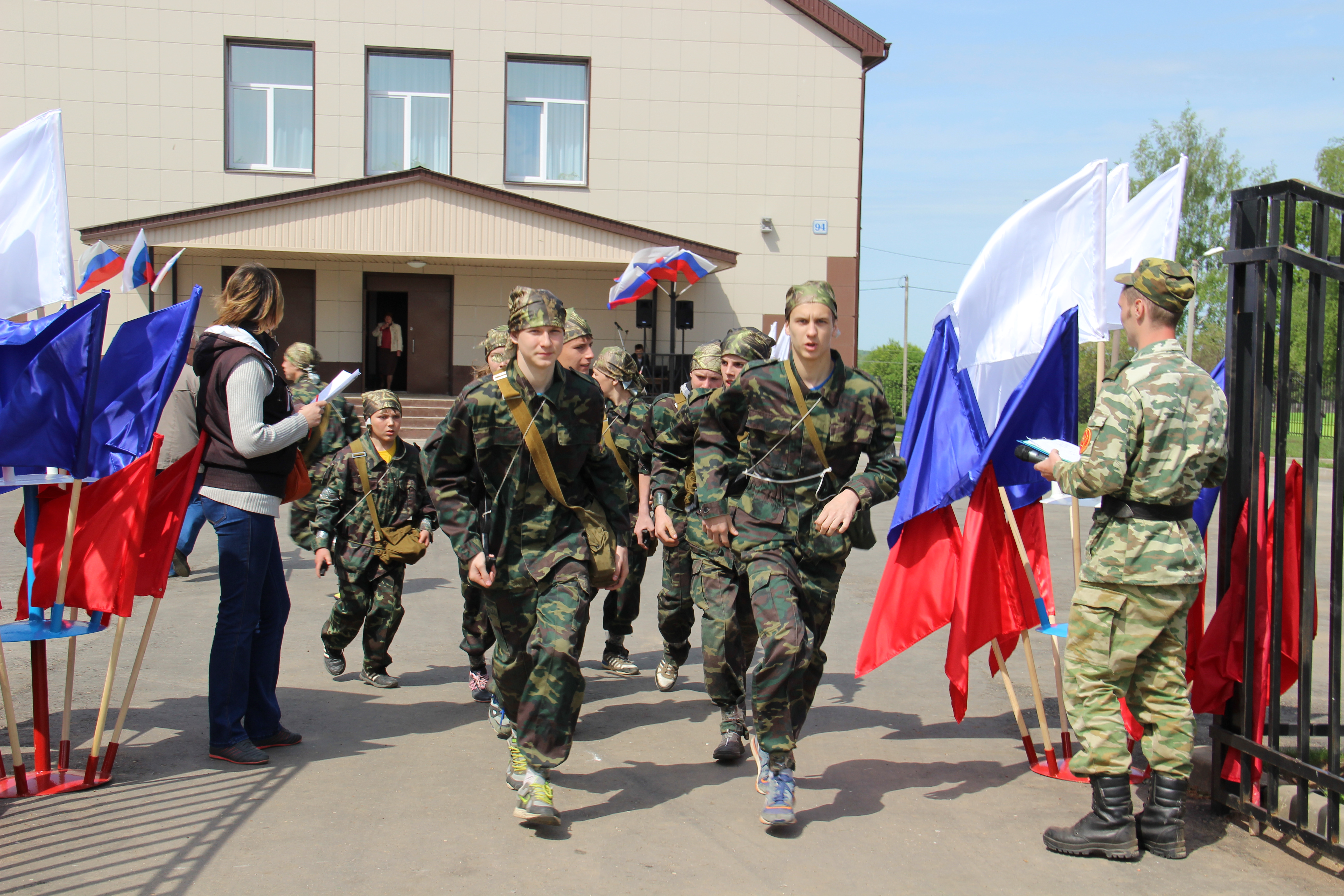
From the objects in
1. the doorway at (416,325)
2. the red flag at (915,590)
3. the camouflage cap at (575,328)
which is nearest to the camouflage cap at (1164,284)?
the red flag at (915,590)

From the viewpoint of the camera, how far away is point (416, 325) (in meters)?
24.8

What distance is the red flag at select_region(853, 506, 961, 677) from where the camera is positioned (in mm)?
5082

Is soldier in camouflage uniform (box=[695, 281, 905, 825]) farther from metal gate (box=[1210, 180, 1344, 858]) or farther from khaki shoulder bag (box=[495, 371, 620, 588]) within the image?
metal gate (box=[1210, 180, 1344, 858])

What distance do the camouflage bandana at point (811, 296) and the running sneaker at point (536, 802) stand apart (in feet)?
6.94

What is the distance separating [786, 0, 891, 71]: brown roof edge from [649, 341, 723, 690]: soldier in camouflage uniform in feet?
63.8

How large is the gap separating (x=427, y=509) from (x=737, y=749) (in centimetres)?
250

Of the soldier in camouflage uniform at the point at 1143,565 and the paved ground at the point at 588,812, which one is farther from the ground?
the soldier in camouflage uniform at the point at 1143,565

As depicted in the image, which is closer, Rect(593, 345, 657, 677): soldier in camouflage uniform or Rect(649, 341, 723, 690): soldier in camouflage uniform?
Rect(649, 341, 723, 690): soldier in camouflage uniform

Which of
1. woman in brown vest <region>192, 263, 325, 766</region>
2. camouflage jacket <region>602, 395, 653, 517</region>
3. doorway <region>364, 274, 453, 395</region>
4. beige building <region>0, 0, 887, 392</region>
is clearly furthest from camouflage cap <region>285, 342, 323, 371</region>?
doorway <region>364, 274, 453, 395</region>

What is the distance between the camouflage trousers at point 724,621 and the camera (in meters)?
4.87

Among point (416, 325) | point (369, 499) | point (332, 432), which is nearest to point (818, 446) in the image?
point (369, 499)

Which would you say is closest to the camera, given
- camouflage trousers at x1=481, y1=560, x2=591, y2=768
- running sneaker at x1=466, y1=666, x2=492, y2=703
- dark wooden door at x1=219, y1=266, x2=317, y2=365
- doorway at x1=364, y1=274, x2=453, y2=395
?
camouflage trousers at x1=481, y1=560, x2=591, y2=768

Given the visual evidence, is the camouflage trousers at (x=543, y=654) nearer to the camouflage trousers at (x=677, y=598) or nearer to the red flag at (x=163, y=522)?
the red flag at (x=163, y=522)

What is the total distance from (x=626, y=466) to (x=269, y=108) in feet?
65.7
